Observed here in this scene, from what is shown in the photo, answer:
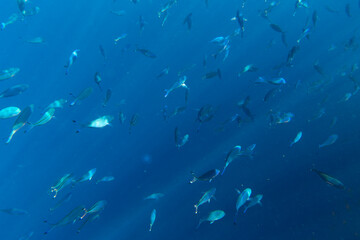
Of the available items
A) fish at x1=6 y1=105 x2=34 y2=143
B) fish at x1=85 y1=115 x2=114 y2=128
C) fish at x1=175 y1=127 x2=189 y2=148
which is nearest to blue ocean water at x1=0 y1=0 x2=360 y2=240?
fish at x1=175 y1=127 x2=189 y2=148

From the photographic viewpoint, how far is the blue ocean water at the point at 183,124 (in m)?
9.16

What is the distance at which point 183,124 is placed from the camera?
693 inches

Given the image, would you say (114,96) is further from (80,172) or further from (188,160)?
(188,160)

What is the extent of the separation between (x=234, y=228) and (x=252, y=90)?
10702 mm

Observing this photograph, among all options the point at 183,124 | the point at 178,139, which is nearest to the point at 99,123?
the point at 178,139

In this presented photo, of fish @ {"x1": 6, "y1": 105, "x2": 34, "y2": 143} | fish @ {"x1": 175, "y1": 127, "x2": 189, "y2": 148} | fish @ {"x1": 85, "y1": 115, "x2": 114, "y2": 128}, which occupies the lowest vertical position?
fish @ {"x1": 175, "y1": 127, "x2": 189, "y2": 148}

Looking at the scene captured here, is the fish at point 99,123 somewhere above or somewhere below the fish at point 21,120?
below

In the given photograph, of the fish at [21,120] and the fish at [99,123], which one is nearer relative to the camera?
the fish at [21,120]

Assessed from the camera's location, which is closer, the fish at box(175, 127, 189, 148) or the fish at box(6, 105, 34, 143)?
the fish at box(6, 105, 34, 143)

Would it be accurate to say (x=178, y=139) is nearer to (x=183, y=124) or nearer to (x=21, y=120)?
(x=21, y=120)

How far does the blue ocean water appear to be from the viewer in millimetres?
9164

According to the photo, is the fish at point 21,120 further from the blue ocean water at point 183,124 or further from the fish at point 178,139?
the fish at point 178,139

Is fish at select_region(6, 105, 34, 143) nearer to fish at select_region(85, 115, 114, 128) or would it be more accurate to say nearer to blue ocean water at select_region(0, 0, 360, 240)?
fish at select_region(85, 115, 114, 128)

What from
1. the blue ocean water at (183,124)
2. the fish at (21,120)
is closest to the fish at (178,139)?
the blue ocean water at (183,124)
